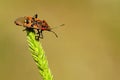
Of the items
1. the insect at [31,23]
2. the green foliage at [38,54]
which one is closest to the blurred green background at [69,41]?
the insect at [31,23]

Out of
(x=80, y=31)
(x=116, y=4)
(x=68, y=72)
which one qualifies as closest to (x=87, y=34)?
(x=80, y=31)

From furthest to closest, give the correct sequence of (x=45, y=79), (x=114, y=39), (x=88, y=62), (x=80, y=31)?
(x=80, y=31) → (x=114, y=39) → (x=88, y=62) → (x=45, y=79)

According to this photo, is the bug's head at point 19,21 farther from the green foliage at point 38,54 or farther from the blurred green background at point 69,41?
the blurred green background at point 69,41

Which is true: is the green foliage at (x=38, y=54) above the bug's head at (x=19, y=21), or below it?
below

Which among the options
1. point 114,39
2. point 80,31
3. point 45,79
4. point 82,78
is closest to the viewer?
point 45,79

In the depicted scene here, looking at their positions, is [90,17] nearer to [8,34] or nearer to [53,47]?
[53,47]

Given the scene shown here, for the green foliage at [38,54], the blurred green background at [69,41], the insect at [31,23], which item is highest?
the blurred green background at [69,41]
